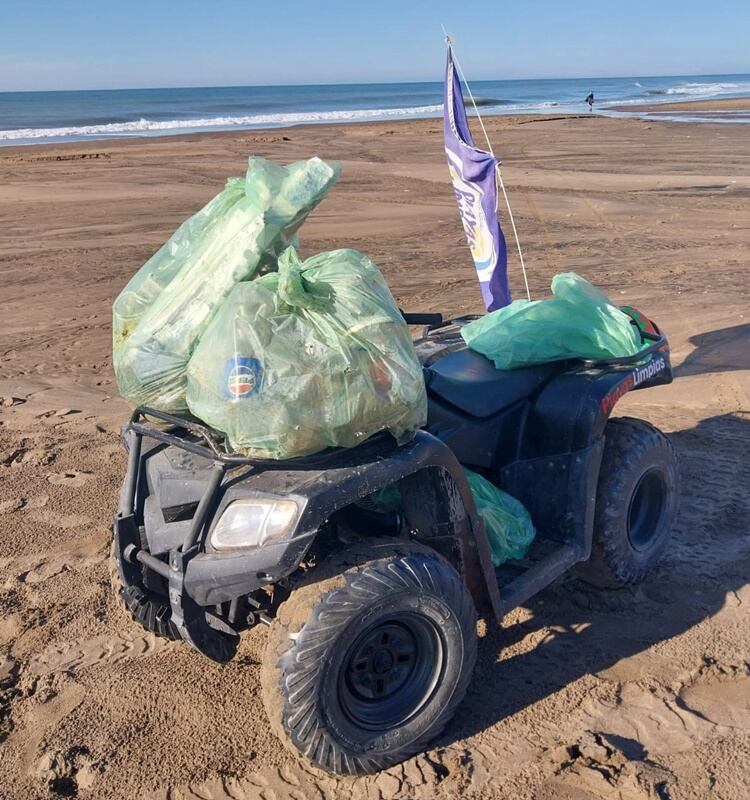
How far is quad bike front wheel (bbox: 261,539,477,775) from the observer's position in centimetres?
274

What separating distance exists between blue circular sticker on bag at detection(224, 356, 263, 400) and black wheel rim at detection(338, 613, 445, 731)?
879 millimetres

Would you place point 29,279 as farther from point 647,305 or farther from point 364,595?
point 364,595

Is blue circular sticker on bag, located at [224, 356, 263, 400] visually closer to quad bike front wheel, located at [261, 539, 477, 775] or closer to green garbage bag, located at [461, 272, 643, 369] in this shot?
quad bike front wheel, located at [261, 539, 477, 775]

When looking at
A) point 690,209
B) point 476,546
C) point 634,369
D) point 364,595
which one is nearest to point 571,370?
point 634,369

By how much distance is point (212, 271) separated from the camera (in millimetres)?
3082

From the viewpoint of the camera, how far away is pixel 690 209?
545 inches

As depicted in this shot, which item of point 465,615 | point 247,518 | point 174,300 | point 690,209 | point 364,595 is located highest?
point 174,300

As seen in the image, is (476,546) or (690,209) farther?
(690,209)

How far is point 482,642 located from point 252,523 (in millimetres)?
1427

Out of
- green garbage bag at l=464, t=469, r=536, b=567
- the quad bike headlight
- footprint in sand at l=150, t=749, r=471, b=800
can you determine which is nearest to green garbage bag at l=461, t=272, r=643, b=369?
green garbage bag at l=464, t=469, r=536, b=567

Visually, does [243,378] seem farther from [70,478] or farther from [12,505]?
[70,478]

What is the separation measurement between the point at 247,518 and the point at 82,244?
33.6ft

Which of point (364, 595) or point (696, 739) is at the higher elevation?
point (364, 595)

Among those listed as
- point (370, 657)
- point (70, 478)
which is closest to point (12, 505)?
point (70, 478)
